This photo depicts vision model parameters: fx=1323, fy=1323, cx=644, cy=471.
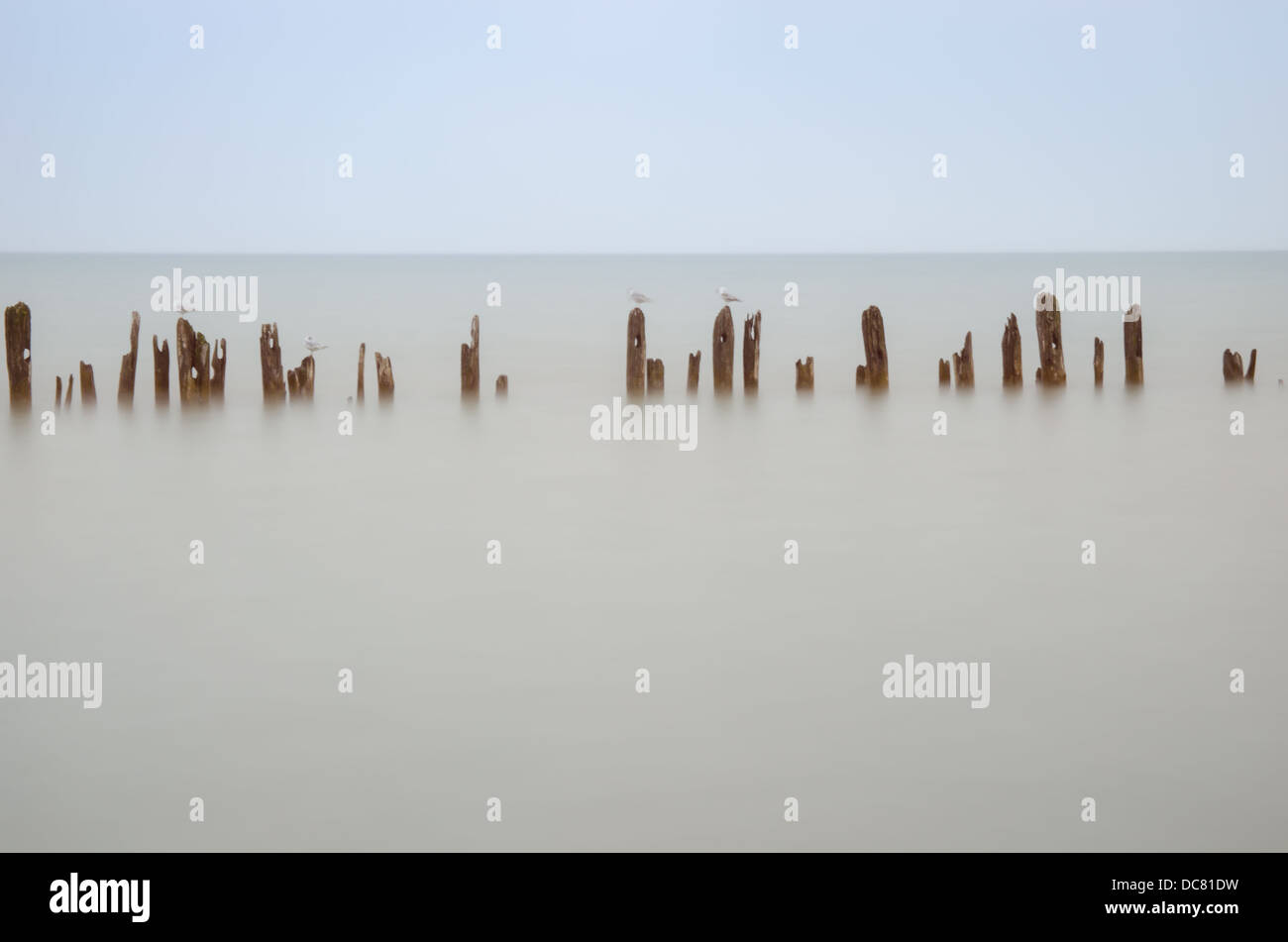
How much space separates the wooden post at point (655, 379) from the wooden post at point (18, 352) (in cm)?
613

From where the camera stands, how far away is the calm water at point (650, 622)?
16.3ft

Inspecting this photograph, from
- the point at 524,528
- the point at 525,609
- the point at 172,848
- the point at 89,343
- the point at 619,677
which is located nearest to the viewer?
the point at 172,848

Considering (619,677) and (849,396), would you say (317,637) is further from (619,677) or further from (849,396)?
(849,396)

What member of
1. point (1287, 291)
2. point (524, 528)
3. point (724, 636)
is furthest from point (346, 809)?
point (1287, 291)

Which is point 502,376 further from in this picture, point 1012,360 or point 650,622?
point 650,622

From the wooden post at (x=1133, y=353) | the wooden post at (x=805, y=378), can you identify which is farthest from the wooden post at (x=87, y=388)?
the wooden post at (x=1133, y=353)

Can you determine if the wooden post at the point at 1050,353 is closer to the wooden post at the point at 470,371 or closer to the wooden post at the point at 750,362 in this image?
the wooden post at the point at 750,362

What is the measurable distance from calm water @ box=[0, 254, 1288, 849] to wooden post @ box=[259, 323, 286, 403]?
273 millimetres

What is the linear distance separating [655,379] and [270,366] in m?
4.10

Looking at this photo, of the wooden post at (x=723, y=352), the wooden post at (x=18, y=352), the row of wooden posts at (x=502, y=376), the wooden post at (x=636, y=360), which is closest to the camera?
the wooden post at (x=18, y=352)

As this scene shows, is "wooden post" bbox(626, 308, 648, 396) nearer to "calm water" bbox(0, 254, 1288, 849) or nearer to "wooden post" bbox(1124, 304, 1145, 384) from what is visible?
"calm water" bbox(0, 254, 1288, 849)

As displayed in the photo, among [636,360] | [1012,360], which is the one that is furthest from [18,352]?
[1012,360]

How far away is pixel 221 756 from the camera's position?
5.32 metres

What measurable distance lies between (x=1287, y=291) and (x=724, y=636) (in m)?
35.3
